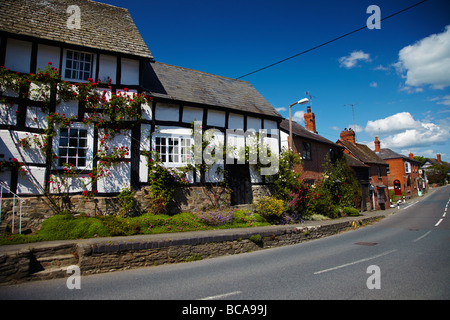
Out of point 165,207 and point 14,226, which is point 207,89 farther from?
point 14,226

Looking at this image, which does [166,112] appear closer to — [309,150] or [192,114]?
[192,114]

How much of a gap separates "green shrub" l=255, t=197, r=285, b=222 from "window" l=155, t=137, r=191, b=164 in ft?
14.9

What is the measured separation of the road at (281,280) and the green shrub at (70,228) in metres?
2.14

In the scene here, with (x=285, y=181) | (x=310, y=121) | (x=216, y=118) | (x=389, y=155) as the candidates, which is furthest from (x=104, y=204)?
(x=389, y=155)

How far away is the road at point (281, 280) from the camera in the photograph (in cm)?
508

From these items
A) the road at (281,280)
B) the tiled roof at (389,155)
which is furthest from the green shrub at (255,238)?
the tiled roof at (389,155)

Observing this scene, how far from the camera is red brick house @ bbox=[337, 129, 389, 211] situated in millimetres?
27062

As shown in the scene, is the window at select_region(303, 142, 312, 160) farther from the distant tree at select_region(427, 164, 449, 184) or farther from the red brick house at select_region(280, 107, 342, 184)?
the distant tree at select_region(427, 164, 449, 184)

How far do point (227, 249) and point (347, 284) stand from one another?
4457mm

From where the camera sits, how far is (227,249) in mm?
9211

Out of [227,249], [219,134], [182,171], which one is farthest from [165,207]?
[219,134]

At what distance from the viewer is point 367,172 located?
91.8 feet

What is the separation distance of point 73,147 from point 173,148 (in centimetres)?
396

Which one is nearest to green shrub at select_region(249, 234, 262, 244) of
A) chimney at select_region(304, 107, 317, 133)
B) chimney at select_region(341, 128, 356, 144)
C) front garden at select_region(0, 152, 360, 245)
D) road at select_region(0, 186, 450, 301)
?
road at select_region(0, 186, 450, 301)
